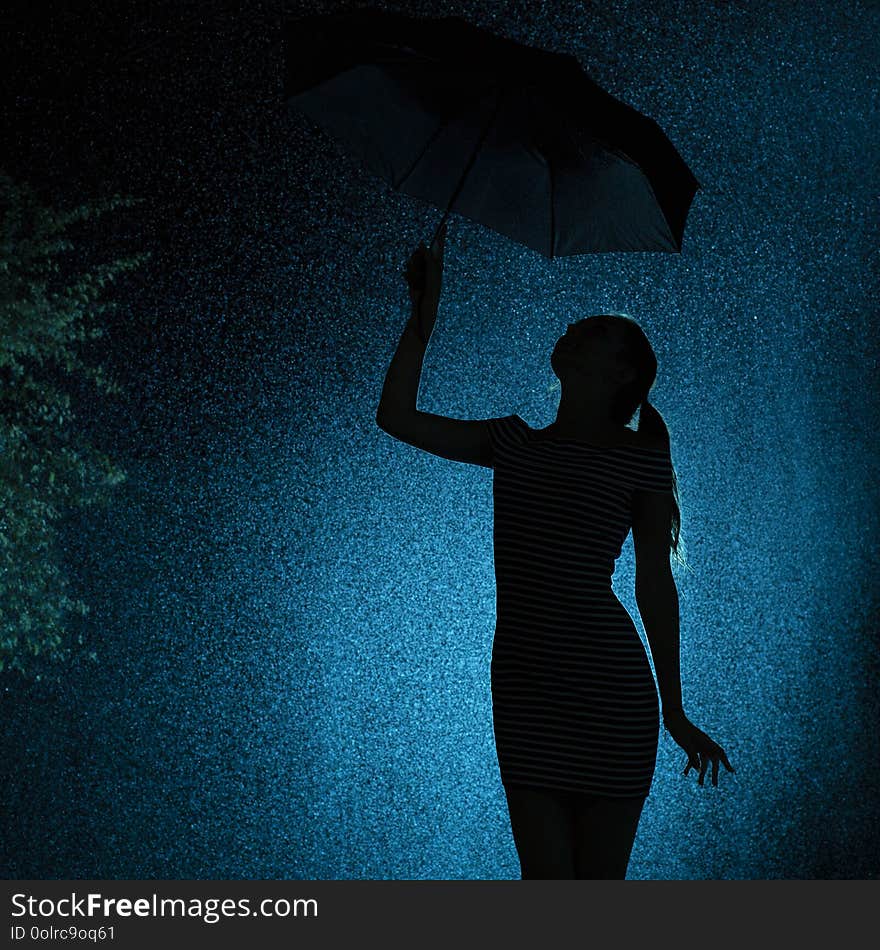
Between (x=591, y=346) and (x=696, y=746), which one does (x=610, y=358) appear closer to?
(x=591, y=346)

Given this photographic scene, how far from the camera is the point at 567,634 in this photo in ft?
4.06

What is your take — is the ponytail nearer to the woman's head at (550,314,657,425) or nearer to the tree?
the woman's head at (550,314,657,425)

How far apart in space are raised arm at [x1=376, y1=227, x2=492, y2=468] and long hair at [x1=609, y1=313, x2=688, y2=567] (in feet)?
0.64

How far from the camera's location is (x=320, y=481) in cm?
223

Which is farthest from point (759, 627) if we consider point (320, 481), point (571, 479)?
point (571, 479)

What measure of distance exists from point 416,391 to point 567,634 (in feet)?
1.13

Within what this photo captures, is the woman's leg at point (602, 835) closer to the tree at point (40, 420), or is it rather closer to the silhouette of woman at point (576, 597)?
the silhouette of woman at point (576, 597)

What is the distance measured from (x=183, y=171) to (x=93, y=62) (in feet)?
0.92

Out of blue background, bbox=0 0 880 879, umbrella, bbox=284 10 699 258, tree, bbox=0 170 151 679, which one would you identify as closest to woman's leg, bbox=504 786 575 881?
umbrella, bbox=284 10 699 258

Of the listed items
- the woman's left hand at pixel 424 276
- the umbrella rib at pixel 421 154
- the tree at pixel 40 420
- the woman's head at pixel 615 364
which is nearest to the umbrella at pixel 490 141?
the umbrella rib at pixel 421 154

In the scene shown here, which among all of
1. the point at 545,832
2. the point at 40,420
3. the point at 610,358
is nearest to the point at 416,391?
the point at 610,358

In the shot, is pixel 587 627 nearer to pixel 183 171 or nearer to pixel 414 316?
pixel 414 316

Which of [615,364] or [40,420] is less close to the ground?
[615,364]

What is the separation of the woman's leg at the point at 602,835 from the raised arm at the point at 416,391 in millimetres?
419
